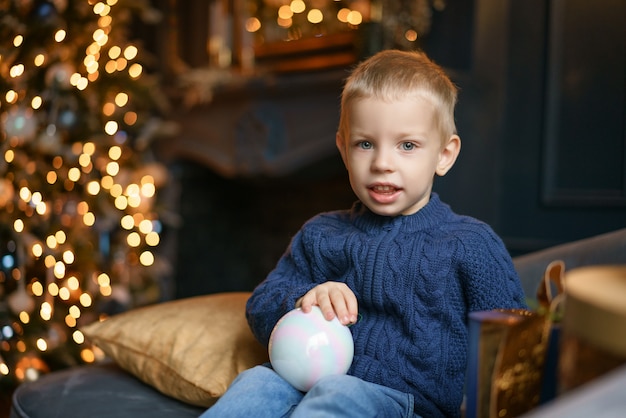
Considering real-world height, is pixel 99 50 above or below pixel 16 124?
above

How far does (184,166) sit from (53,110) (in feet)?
5.95

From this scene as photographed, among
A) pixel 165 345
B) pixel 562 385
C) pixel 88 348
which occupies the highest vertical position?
pixel 562 385

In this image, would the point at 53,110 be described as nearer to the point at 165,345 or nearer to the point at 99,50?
the point at 99,50

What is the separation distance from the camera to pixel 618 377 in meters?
0.57

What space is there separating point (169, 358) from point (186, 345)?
0.05 m

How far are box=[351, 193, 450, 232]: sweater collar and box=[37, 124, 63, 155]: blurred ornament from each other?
65.2 inches

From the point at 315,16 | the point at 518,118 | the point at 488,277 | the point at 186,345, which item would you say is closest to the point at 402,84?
the point at 488,277

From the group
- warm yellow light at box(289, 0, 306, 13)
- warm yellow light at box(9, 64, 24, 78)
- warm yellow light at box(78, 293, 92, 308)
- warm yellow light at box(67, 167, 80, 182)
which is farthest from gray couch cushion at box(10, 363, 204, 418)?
warm yellow light at box(289, 0, 306, 13)

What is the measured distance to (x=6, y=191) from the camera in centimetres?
275

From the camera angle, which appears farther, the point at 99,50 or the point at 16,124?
the point at 99,50

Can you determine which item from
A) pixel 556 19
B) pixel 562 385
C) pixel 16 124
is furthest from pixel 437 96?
pixel 16 124

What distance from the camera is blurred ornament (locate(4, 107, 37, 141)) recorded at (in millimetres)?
2670

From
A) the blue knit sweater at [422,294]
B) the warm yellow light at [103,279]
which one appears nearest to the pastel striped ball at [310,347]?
the blue knit sweater at [422,294]

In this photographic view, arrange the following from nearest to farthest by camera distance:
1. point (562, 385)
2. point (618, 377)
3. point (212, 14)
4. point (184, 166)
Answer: point (618, 377) → point (562, 385) → point (212, 14) → point (184, 166)
